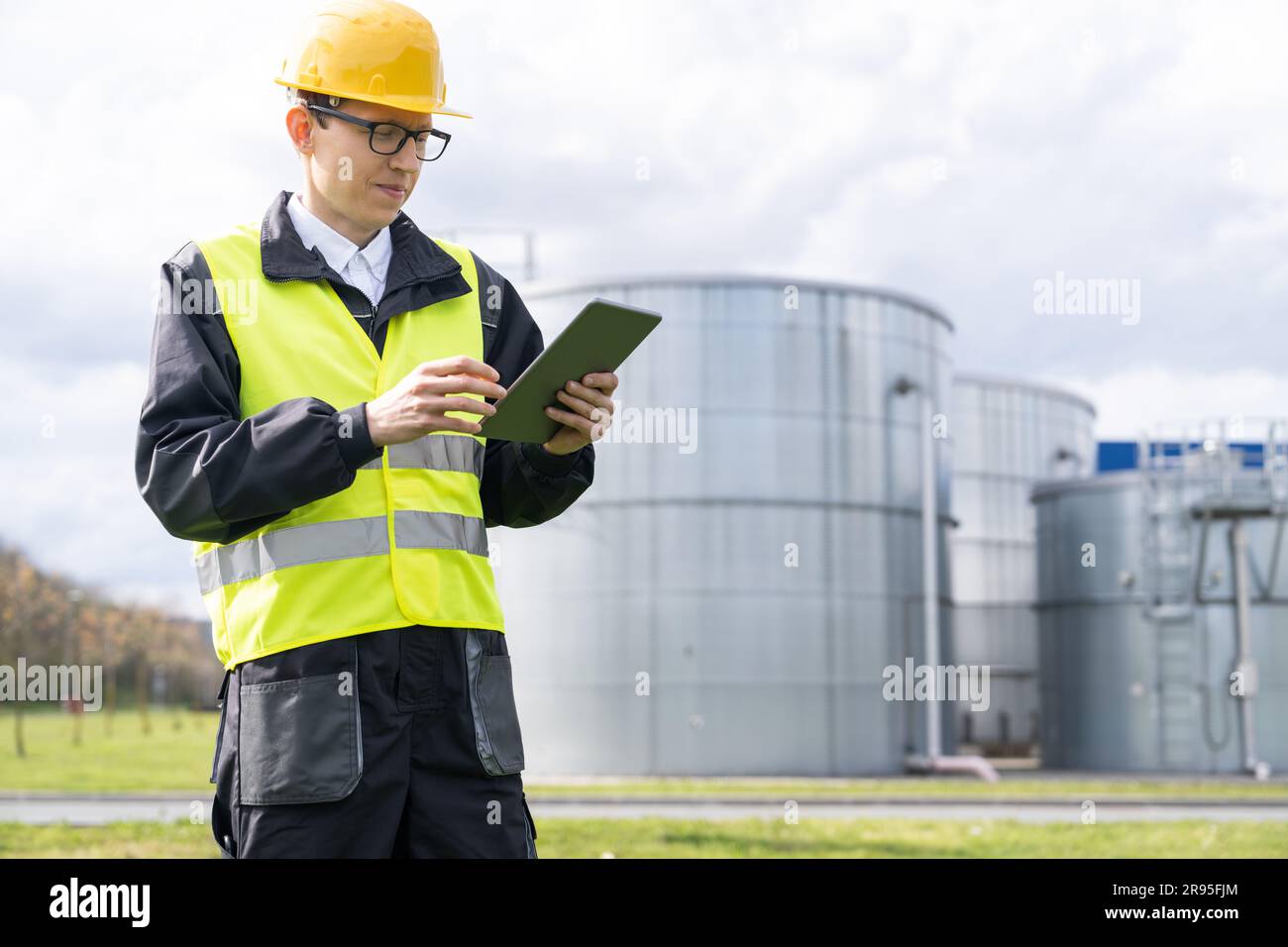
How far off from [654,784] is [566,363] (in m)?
17.6

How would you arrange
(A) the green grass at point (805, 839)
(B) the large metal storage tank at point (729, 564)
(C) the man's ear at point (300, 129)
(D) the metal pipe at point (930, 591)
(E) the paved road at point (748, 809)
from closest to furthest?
(C) the man's ear at point (300, 129) < (A) the green grass at point (805, 839) < (E) the paved road at point (748, 809) < (B) the large metal storage tank at point (729, 564) < (D) the metal pipe at point (930, 591)

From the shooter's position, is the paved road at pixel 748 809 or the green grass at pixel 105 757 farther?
the green grass at pixel 105 757

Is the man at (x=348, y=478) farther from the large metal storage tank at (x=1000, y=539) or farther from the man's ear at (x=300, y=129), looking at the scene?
the large metal storage tank at (x=1000, y=539)

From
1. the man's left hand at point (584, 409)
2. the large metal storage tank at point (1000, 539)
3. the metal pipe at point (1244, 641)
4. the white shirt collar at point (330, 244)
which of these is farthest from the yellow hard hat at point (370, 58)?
the large metal storage tank at point (1000, 539)

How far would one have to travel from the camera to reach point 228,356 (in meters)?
2.42

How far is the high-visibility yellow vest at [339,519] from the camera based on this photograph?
2324 mm

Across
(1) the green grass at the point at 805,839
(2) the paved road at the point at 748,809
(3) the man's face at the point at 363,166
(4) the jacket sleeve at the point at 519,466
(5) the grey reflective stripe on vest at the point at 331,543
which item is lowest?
(2) the paved road at the point at 748,809

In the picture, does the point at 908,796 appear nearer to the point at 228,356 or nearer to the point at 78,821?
the point at 78,821

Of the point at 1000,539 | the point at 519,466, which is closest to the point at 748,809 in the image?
the point at 519,466

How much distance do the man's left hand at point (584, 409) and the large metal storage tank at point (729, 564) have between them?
1917 cm

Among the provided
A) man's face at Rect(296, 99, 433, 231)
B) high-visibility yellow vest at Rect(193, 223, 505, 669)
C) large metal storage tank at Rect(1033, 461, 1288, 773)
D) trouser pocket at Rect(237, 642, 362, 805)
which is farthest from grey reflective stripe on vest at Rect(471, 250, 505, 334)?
large metal storage tank at Rect(1033, 461, 1288, 773)

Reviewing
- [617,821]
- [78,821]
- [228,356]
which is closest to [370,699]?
[228,356]

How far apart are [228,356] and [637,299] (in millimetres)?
20805

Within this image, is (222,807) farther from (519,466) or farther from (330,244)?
(330,244)
